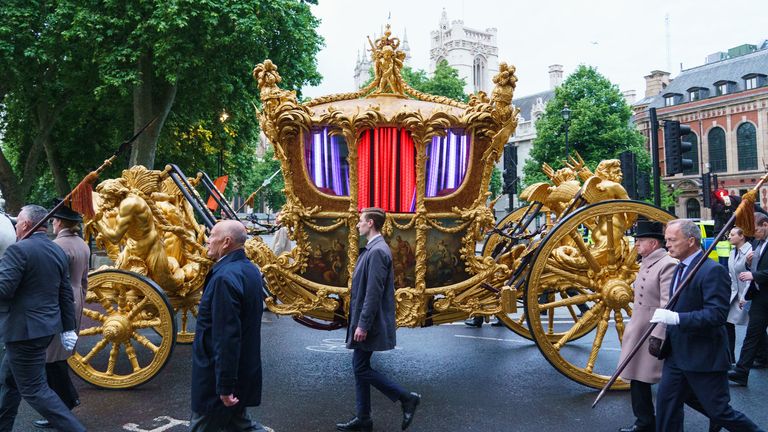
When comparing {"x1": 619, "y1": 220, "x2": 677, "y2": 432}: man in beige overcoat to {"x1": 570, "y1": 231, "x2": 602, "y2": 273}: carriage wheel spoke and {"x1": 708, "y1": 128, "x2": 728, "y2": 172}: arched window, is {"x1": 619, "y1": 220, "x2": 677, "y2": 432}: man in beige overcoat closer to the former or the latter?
{"x1": 570, "y1": 231, "x2": 602, "y2": 273}: carriage wheel spoke

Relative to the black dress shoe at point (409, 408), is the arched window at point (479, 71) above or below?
above

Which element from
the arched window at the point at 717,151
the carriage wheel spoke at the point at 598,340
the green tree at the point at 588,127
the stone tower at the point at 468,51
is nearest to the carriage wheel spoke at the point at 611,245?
the carriage wheel spoke at the point at 598,340

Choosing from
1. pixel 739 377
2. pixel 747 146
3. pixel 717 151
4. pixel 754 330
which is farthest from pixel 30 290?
pixel 717 151

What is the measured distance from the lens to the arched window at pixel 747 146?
3947 cm

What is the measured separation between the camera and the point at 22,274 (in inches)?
155

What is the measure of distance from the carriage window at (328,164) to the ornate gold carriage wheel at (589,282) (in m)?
2.06

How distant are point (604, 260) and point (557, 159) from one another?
29.5 metres

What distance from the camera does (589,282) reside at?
598 cm

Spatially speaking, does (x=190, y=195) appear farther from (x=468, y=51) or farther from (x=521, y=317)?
(x=468, y=51)

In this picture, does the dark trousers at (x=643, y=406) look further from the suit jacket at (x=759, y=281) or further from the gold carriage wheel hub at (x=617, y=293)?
the suit jacket at (x=759, y=281)

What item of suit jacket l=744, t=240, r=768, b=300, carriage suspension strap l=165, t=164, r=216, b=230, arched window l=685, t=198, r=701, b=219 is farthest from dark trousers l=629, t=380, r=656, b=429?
arched window l=685, t=198, r=701, b=219

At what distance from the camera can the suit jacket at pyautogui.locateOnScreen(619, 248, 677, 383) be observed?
4324mm

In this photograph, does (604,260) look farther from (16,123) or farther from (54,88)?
(16,123)

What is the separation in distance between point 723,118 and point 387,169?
140 feet
